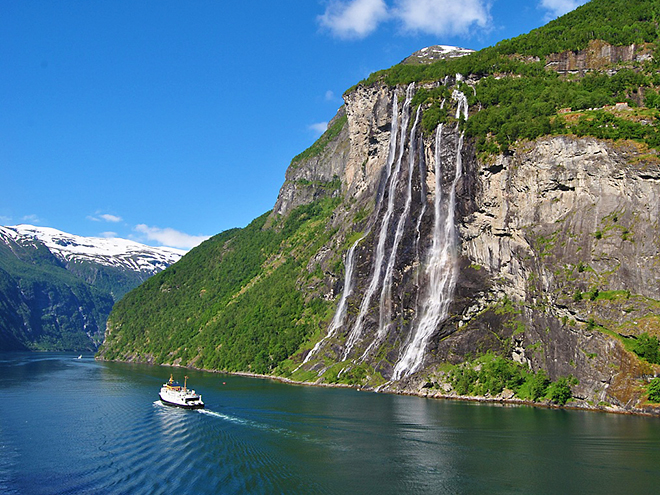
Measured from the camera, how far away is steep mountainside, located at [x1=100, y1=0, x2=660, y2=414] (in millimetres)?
72812

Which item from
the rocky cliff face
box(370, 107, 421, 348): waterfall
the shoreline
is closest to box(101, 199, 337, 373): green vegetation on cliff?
the rocky cliff face

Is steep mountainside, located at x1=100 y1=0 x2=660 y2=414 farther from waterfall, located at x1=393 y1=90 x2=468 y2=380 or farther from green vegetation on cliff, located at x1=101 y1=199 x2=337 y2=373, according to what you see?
green vegetation on cliff, located at x1=101 y1=199 x2=337 y2=373

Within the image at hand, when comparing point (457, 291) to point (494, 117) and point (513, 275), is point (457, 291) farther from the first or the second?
point (494, 117)

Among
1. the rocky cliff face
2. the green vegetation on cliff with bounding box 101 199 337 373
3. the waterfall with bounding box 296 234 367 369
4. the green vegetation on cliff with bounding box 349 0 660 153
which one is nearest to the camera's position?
the rocky cliff face

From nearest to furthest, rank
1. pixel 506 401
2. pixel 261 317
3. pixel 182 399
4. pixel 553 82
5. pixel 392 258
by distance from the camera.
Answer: pixel 182 399
pixel 506 401
pixel 553 82
pixel 392 258
pixel 261 317

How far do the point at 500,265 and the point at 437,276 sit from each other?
1184 centimetres

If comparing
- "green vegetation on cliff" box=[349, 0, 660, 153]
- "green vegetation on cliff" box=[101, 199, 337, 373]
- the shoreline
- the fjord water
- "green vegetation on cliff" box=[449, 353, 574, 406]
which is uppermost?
"green vegetation on cliff" box=[349, 0, 660, 153]

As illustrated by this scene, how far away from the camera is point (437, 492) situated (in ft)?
116

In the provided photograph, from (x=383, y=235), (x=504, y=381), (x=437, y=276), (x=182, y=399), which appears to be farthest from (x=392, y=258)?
(x=182, y=399)

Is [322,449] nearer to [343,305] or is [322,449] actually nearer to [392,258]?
[392,258]

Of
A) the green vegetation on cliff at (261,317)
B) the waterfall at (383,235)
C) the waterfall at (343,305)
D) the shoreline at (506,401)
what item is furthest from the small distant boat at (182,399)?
the green vegetation on cliff at (261,317)

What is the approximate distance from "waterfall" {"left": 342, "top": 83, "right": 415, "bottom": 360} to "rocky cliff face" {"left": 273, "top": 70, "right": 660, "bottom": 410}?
333 mm

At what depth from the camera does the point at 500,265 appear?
8938 cm

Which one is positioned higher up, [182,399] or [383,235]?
[383,235]
